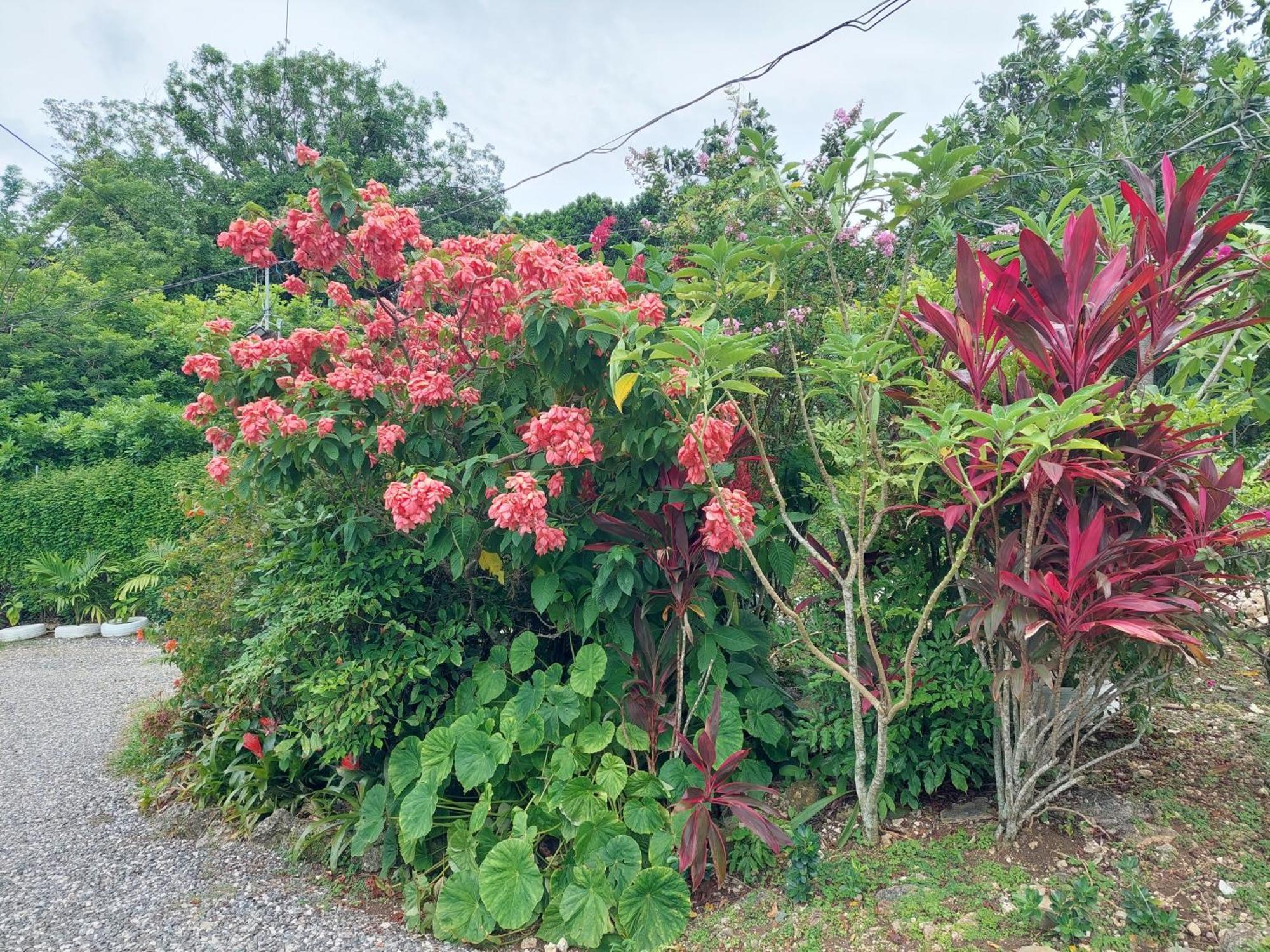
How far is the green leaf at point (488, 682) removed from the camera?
2449 mm

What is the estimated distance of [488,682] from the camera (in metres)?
2.48

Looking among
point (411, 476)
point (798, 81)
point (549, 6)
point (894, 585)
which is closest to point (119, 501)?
point (549, 6)

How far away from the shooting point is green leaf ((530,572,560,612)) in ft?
7.59

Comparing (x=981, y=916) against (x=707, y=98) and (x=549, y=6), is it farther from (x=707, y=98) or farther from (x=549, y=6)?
(x=549, y=6)

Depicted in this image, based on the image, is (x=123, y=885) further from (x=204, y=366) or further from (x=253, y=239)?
(x=253, y=239)

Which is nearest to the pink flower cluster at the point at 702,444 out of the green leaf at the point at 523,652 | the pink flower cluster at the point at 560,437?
the pink flower cluster at the point at 560,437

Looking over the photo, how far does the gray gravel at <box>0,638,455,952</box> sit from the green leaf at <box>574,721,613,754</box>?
0.69 meters

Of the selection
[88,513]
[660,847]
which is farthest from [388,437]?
[88,513]

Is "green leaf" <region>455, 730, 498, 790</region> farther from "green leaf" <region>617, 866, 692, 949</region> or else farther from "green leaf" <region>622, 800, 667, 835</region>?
"green leaf" <region>617, 866, 692, 949</region>

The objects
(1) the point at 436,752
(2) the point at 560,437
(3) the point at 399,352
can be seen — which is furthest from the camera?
(3) the point at 399,352

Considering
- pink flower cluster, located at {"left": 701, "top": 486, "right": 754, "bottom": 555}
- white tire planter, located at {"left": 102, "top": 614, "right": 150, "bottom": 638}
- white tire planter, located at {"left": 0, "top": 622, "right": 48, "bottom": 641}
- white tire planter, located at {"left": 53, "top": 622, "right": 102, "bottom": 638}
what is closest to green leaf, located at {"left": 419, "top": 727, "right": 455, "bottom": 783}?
pink flower cluster, located at {"left": 701, "top": 486, "right": 754, "bottom": 555}

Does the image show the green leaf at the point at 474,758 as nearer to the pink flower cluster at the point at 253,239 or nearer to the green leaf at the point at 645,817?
the green leaf at the point at 645,817

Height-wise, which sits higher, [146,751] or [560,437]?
[560,437]

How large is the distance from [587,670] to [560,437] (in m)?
0.82
